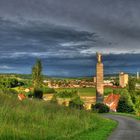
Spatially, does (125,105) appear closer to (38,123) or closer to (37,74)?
(37,74)

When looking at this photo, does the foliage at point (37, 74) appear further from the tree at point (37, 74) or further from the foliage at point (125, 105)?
the foliage at point (125, 105)

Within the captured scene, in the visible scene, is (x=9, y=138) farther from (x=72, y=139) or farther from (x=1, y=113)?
(x=72, y=139)

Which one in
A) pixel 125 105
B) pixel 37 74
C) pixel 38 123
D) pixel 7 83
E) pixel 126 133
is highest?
pixel 37 74

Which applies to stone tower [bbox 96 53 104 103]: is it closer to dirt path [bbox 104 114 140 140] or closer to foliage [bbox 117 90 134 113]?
foliage [bbox 117 90 134 113]

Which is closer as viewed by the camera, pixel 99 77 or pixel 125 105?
pixel 125 105

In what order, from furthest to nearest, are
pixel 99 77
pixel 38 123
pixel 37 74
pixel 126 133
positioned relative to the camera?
1. pixel 37 74
2. pixel 99 77
3. pixel 126 133
4. pixel 38 123

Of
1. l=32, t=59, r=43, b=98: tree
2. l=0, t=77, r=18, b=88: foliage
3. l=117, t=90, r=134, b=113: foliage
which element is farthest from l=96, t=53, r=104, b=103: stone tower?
l=0, t=77, r=18, b=88: foliage

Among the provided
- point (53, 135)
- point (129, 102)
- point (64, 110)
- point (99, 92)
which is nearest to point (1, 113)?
point (53, 135)

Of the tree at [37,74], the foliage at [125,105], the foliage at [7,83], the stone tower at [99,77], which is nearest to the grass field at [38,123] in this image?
the foliage at [125,105]

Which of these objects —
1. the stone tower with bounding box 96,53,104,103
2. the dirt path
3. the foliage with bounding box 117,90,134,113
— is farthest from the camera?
the stone tower with bounding box 96,53,104,103

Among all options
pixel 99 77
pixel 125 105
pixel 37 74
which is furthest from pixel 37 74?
pixel 125 105

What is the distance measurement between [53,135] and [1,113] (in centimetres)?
237

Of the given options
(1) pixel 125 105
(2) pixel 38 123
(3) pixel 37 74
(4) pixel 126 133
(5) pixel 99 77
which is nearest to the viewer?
(2) pixel 38 123

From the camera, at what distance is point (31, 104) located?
Answer: 65.3ft
